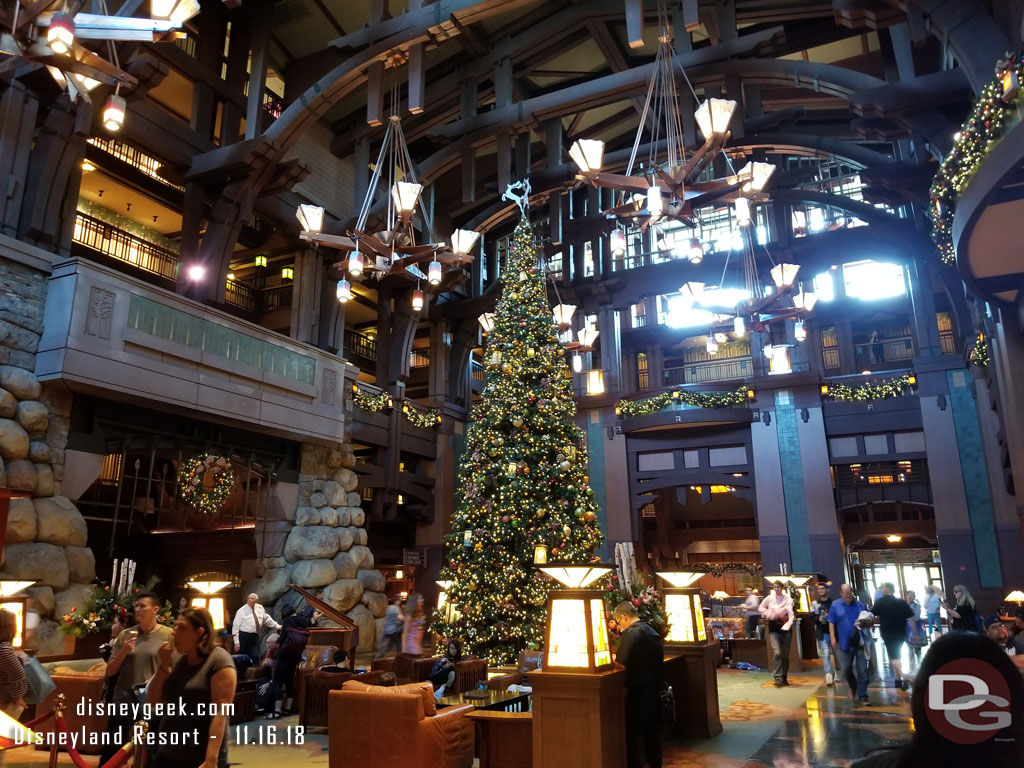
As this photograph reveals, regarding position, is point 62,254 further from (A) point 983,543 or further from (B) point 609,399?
(A) point 983,543

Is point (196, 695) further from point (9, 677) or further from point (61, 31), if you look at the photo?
point (61, 31)

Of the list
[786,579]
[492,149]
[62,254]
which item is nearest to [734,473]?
[786,579]

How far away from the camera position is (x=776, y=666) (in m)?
10.3

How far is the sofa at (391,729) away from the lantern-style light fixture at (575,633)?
1.07m

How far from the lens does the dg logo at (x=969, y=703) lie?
1.49 meters

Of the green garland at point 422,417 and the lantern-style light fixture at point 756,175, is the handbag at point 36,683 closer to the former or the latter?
the lantern-style light fixture at point 756,175

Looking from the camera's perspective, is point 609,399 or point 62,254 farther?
point 609,399

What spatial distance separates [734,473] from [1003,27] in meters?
13.5

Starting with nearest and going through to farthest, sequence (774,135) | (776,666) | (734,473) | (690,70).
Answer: (776,666), (690,70), (774,135), (734,473)

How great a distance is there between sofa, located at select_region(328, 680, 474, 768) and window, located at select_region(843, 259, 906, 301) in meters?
19.6

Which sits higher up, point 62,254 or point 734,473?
point 62,254

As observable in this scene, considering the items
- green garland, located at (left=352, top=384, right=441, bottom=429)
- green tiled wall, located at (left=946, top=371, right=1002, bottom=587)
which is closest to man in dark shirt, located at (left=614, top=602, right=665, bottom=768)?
green garland, located at (left=352, top=384, right=441, bottom=429)

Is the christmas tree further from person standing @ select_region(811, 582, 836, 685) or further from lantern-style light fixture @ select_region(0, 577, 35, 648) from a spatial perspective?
lantern-style light fixture @ select_region(0, 577, 35, 648)

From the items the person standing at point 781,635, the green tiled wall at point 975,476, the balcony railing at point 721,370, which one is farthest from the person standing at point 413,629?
the balcony railing at point 721,370
